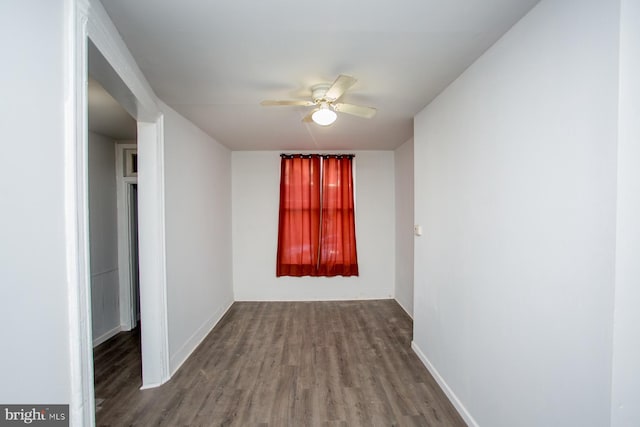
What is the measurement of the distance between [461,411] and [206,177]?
130 inches

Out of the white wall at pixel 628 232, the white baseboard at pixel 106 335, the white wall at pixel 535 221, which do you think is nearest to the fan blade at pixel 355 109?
the white wall at pixel 535 221

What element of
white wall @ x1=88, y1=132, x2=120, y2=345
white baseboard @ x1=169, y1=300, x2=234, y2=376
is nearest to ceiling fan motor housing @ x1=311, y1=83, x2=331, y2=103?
white baseboard @ x1=169, y1=300, x2=234, y2=376

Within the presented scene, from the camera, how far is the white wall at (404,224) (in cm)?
362

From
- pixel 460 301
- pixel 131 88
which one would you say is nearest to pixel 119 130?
pixel 131 88

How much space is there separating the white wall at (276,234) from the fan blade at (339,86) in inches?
97.2

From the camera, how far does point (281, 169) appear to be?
4148 mm

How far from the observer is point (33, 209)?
865 mm

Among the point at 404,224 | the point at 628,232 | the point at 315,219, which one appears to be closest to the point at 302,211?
the point at 315,219

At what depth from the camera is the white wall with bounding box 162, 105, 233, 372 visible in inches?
93.5

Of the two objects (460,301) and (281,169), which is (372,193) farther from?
(460,301)

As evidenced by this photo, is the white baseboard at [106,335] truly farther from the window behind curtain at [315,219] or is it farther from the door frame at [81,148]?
the door frame at [81,148]

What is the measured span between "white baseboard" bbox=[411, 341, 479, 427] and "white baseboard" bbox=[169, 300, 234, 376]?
229cm

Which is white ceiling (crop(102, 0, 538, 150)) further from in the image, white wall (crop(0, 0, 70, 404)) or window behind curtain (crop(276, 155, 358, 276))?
window behind curtain (crop(276, 155, 358, 276))

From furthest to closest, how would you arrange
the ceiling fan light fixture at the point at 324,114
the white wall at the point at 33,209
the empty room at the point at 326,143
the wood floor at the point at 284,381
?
1. the ceiling fan light fixture at the point at 324,114
2. the wood floor at the point at 284,381
3. the empty room at the point at 326,143
4. the white wall at the point at 33,209
